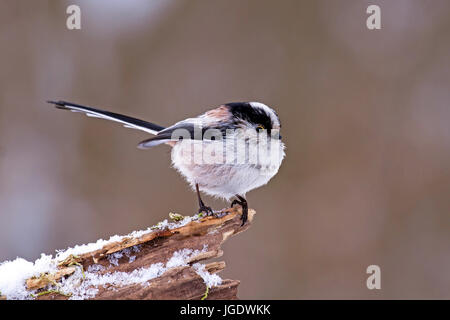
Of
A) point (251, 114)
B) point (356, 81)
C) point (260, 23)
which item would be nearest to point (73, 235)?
point (251, 114)

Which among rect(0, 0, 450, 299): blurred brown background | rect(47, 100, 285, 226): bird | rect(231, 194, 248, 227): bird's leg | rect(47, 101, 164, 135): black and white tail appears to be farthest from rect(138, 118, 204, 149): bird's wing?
rect(0, 0, 450, 299): blurred brown background

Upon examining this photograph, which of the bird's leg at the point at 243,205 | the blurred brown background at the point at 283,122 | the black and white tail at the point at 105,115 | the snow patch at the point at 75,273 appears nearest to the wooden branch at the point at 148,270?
the snow patch at the point at 75,273

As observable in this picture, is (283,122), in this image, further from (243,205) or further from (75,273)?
(75,273)

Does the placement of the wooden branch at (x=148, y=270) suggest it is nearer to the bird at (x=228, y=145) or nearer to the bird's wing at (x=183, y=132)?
the bird at (x=228, y=145)

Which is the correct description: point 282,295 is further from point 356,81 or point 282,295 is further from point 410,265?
point 356,81

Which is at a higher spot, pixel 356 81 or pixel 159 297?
pixel 356 81

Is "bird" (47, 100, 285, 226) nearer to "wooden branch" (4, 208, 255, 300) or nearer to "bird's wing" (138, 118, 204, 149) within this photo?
"bird's wing" (138, 118, 204, 149)
